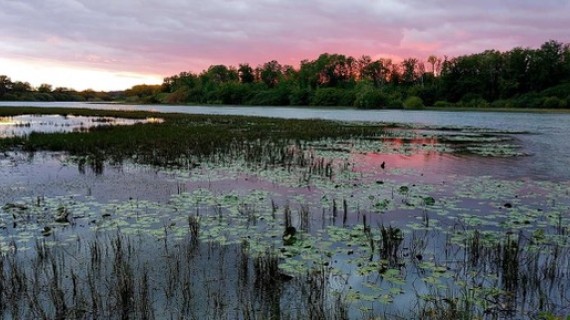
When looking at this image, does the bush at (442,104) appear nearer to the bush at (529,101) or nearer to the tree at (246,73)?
the bush at (529,101)

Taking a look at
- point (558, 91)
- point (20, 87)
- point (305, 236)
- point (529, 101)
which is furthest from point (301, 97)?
point (305, 236)

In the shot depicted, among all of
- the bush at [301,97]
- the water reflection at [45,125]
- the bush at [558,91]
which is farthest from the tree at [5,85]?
the bush at [558,91]

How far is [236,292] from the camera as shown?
6.32 metres

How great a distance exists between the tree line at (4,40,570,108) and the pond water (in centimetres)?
9505

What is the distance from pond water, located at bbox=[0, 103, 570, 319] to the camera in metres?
6.10

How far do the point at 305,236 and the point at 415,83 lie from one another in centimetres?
15478

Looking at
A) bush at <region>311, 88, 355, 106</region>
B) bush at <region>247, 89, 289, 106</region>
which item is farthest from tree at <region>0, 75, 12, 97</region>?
bush at <region>311, 88, 355, 106</region>

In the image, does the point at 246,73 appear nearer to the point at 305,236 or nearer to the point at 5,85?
the point at 5,85

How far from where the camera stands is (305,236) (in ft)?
28.5

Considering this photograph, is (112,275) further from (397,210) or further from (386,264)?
(397,210)

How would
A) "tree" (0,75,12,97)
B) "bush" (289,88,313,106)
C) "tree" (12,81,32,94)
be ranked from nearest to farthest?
"bush" (289,88,313,106), "tree" (0,75,12,97), "tree" (12,81,32,94)

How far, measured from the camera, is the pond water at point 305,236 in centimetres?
610

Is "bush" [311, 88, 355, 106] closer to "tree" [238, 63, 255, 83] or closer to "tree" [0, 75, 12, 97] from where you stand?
"tree" [238, 63, 255, 83]

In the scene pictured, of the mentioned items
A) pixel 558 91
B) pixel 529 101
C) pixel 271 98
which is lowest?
pixel 529 101
